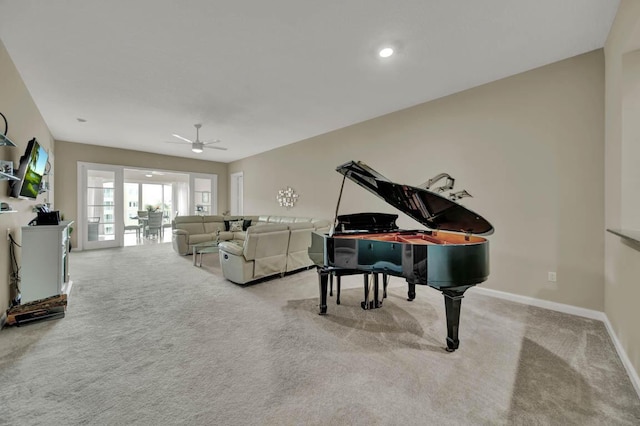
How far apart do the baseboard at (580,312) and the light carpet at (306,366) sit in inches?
2.0

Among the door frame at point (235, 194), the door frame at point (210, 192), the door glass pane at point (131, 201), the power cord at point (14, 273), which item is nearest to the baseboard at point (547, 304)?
the power cord at point (14, 273)

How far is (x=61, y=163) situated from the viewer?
6.50 metres

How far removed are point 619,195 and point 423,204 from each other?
5.37 ft

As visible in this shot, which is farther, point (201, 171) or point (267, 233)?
point (201, 171)

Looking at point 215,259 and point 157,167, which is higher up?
point 157,167

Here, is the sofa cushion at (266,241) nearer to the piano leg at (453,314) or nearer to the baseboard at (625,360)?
the piano leg at (453,314)

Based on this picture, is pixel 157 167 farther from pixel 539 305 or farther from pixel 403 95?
pixel 539 305

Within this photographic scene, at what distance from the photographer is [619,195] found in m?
2.26

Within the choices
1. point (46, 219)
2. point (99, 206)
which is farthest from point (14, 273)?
point (99, 206)

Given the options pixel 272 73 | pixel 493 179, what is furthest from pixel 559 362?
pixel 272 73

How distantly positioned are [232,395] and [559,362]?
2.41 meters

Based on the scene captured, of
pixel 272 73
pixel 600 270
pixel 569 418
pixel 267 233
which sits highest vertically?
pixel 272 73

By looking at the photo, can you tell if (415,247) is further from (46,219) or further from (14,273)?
(14,273)

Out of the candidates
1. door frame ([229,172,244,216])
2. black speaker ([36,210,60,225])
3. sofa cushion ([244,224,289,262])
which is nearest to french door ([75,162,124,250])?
door frame ([229,172,244,216])
